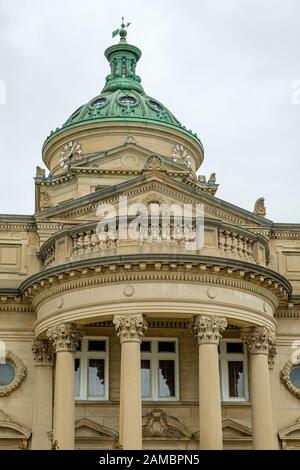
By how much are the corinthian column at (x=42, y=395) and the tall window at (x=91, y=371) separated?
1.02 m

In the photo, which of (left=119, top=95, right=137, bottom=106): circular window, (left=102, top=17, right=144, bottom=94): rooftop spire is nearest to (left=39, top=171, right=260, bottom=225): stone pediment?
(left=119, top=95, right=137, bottom=106): circular window

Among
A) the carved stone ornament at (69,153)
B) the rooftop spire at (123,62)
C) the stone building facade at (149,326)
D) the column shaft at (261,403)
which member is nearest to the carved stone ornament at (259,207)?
the stone building facade at (149,326)

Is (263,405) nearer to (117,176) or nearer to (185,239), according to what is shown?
(185,239)

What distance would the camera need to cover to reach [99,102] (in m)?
46.6

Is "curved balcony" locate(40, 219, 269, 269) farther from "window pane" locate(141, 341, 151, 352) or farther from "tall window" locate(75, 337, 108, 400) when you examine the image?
"window pane" locate(141, 341, 151, 352)

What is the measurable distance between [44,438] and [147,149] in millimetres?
15799

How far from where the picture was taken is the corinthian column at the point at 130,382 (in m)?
28.6

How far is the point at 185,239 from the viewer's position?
30781mm

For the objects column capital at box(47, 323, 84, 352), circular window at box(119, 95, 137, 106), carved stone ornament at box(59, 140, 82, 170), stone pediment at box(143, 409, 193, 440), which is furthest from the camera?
circular window at box(119, 95, 137, 106)

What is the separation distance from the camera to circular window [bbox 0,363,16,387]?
109ft

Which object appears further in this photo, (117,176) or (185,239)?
(117,176)

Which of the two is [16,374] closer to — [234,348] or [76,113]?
[234,348]
